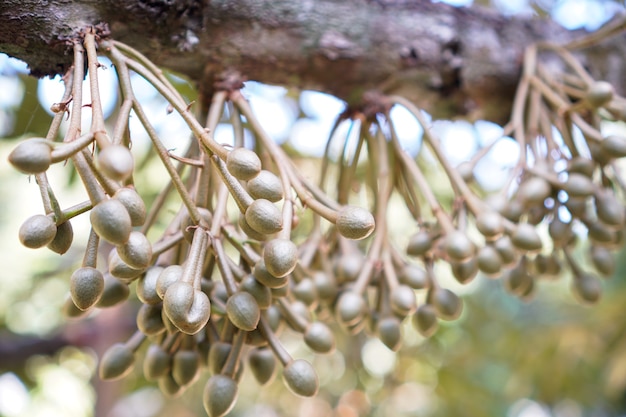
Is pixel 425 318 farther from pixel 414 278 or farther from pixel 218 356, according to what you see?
pixel 218 356

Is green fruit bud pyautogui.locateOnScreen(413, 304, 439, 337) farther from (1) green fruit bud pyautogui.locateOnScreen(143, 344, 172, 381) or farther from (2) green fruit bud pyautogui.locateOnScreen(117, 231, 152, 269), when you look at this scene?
(2) green fruit bud pyautogui.locateOnScreen(117, 231, 152, 269)

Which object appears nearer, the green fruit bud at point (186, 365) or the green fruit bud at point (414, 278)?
the green fruit bud at point (186, 365)

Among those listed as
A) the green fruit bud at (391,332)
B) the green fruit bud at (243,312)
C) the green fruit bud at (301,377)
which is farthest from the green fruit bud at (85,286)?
the green fruit bud at (391,332)

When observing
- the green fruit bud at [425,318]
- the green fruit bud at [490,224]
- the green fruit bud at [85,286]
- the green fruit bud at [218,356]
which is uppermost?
the green fruit bud at [85,286]

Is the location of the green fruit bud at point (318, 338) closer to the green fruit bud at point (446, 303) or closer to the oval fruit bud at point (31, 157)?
the green fruit bud at point (446, 303)

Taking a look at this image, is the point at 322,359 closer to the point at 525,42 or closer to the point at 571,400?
the point at 571,400

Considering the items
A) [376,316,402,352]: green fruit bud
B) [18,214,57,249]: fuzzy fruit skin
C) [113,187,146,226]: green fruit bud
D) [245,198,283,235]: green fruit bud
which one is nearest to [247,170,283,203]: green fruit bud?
[245,198,283,235]: green fruit bud
